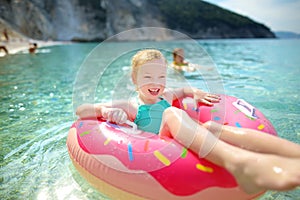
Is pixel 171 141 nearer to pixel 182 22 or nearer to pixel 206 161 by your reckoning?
pixel 206 161

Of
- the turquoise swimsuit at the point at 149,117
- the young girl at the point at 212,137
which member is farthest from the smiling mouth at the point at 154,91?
the turquoise swimsuit at the point at 149,117

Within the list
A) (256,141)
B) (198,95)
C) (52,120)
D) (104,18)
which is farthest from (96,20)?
(256,141)

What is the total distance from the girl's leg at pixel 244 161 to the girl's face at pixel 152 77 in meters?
0.45

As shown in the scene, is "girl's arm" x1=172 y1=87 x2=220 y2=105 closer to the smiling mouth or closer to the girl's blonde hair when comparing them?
the smiling mouth

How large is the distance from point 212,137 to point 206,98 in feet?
2.95

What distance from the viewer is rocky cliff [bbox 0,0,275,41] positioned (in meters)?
24.5

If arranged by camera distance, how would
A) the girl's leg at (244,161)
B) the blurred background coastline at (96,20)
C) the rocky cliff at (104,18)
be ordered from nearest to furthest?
the girl's leg at (244,161), the blurred background coastline at (96,20), the rocky cliff at (104,18)

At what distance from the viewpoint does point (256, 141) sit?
141 cm

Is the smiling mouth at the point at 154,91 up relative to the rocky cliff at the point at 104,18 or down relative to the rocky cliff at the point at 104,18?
down

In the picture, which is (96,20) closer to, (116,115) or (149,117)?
(149,117)

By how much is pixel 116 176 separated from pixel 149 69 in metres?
0.78

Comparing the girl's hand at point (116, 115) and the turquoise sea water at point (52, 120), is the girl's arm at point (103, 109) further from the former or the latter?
the turquoise sea water at point (52, 120)

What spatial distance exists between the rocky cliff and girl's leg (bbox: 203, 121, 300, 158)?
23569 millimetres

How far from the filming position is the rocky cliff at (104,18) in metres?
24.5
